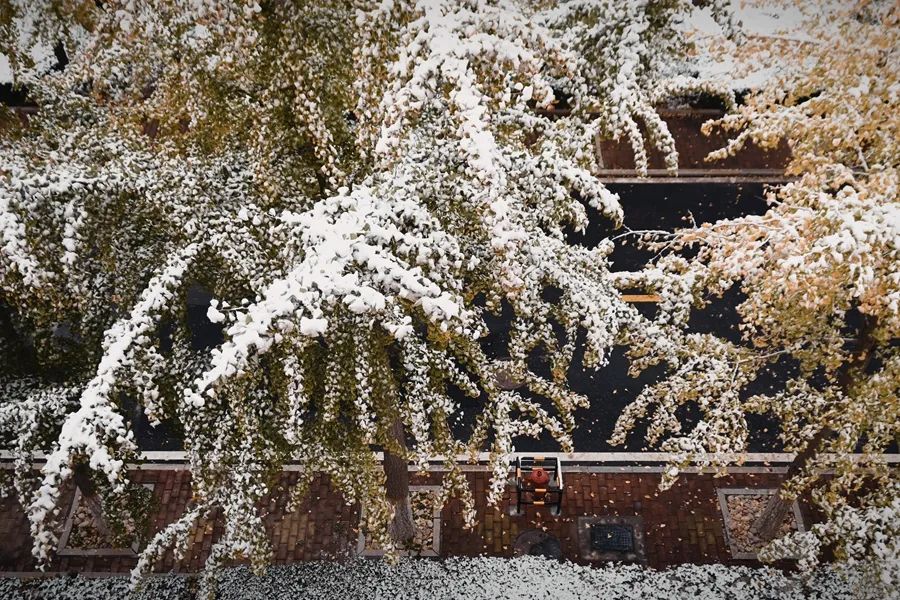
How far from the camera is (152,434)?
498 inches

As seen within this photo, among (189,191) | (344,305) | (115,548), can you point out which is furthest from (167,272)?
(115,548)

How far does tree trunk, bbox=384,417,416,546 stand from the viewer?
380 inches

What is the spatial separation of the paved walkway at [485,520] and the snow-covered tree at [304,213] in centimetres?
308

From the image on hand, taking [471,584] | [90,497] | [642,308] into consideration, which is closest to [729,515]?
[471,584]

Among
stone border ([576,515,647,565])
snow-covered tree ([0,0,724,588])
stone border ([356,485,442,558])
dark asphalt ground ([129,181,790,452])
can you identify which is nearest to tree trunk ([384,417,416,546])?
stone border ([356,485,442,558])

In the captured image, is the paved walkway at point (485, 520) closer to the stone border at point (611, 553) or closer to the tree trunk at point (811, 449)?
the stone border at point (611, 553)

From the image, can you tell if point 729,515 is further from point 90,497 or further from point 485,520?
point 90,497

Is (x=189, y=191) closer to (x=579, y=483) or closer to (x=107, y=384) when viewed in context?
(x=107, y=384)

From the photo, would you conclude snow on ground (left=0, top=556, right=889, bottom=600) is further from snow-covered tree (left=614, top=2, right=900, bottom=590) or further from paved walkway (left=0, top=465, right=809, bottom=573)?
snow-covered tree (left=614, top=2, right=900, bottom=590)

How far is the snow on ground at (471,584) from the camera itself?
983cm

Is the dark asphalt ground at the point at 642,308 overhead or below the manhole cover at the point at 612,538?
overhead

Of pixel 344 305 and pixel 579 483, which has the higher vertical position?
pixel 344 305

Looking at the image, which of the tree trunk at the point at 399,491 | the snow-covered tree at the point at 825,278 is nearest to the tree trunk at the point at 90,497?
the tree trunk at the point at 399,491

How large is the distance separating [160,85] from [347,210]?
3372 millimetres
